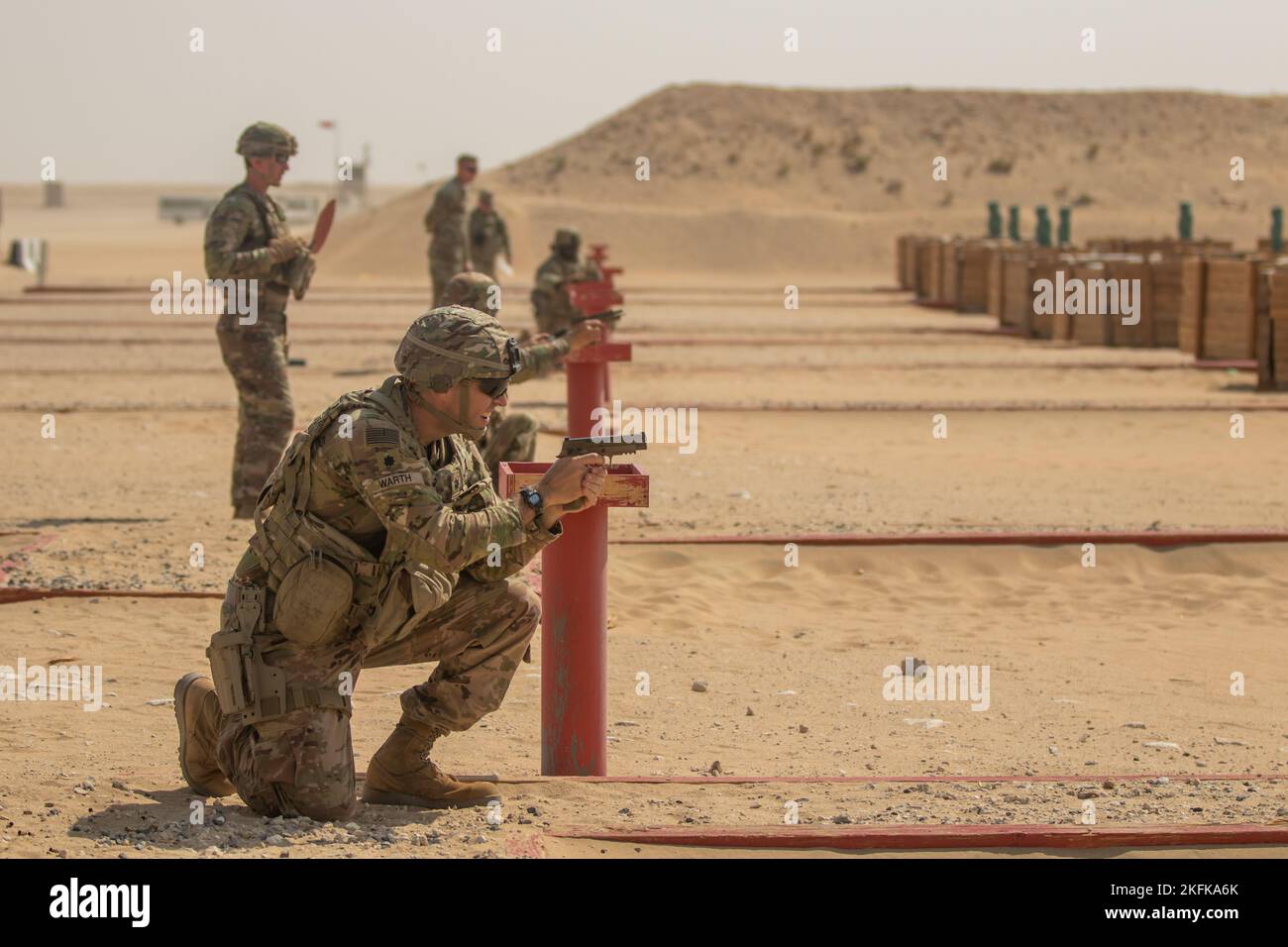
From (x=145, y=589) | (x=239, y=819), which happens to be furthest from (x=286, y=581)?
(x=145, y=589)

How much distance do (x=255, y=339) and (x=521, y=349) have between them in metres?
1.83

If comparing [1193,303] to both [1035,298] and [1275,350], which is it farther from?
[1035,298]

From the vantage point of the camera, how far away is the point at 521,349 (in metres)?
8.28

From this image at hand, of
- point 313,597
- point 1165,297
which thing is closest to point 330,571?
point 313,597

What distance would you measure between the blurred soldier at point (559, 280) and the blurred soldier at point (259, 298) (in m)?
7.68

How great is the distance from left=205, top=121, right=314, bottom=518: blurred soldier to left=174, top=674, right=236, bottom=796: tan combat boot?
430cm

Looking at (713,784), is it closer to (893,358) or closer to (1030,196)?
(893,358)

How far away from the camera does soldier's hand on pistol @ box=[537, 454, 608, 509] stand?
16.1ft

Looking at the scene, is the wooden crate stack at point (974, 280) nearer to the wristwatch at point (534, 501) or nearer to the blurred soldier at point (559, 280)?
the blurred soldier at point (559, 280)

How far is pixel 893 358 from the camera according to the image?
67.1 feet

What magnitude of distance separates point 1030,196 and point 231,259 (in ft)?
188

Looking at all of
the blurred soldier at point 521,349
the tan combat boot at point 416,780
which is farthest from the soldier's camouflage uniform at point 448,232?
the tan combat boot at point 416,780

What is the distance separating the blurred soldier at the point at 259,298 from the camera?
930 centimetres
